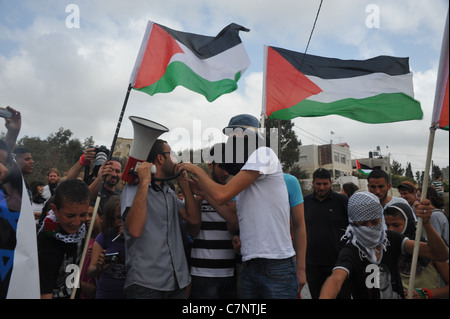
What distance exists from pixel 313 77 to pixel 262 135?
8.98 feet

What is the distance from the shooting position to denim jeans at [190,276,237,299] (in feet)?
8.61

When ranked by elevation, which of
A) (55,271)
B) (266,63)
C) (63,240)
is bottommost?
(55,271)

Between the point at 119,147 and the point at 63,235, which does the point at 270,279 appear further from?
the point at 119,147

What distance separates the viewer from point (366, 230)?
2.44 m

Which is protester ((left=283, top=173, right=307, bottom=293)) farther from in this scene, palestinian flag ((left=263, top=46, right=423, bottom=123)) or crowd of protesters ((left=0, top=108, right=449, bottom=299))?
palestinian flag ((left=263, top=46, right=423, bottom=123))

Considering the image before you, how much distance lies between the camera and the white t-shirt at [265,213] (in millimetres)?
2277

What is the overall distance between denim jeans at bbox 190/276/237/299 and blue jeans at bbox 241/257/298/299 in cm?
36

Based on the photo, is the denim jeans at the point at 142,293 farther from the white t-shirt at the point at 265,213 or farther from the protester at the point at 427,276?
the protester at the point at 427,276

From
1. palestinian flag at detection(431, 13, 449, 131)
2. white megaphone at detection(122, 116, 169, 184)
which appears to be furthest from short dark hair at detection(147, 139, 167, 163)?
palestinian flag at detection(431, 13, 449, 131)

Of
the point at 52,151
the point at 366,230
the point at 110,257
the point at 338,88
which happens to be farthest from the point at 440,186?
the point at 52,151
